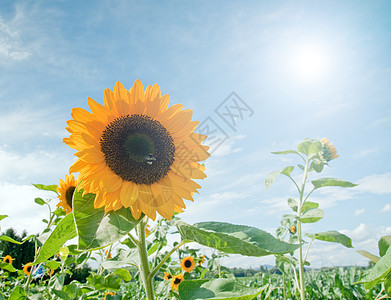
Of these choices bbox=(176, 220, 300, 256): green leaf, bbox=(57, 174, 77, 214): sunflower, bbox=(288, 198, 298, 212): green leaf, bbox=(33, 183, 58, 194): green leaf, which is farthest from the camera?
bbox=(288, 198, 298, 212): green leaf

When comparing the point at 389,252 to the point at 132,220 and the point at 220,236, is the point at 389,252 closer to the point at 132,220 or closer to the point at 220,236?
the point at 220,236

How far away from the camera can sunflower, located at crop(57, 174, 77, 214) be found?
7.72 feet

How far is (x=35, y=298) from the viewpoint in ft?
7.11

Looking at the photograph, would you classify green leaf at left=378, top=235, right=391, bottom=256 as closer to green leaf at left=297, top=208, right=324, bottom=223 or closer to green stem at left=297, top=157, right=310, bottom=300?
green leaf at left=297, top=208, right=324, bottom=223

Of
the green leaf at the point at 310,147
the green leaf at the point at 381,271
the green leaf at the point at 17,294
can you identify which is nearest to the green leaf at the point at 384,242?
the green leaf at the point at 381,271

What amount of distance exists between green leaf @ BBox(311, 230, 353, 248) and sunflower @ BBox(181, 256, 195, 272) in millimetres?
3468

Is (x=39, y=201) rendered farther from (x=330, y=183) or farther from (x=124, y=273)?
(x=330, y=183)

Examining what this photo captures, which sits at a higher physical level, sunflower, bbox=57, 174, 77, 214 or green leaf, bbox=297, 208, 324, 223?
sunflower, bbox=57, 174, 77, 214

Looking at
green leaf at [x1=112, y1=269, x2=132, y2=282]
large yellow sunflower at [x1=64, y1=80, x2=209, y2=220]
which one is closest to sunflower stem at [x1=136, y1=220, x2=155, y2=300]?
large yellow sunflower at [x1=64, y1=80, x2=209, y2=220]

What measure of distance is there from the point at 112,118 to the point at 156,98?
208mm

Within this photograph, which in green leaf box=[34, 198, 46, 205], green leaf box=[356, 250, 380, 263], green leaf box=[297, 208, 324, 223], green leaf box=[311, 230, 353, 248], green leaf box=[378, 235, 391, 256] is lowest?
green leaf box=[356, 250, 380, 263]

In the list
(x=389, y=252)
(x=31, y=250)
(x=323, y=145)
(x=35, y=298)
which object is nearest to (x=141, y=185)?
(x=389, y=252)

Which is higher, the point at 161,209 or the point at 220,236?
the point at 161,209

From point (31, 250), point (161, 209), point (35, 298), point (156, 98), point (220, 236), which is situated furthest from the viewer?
point (31, 250)
